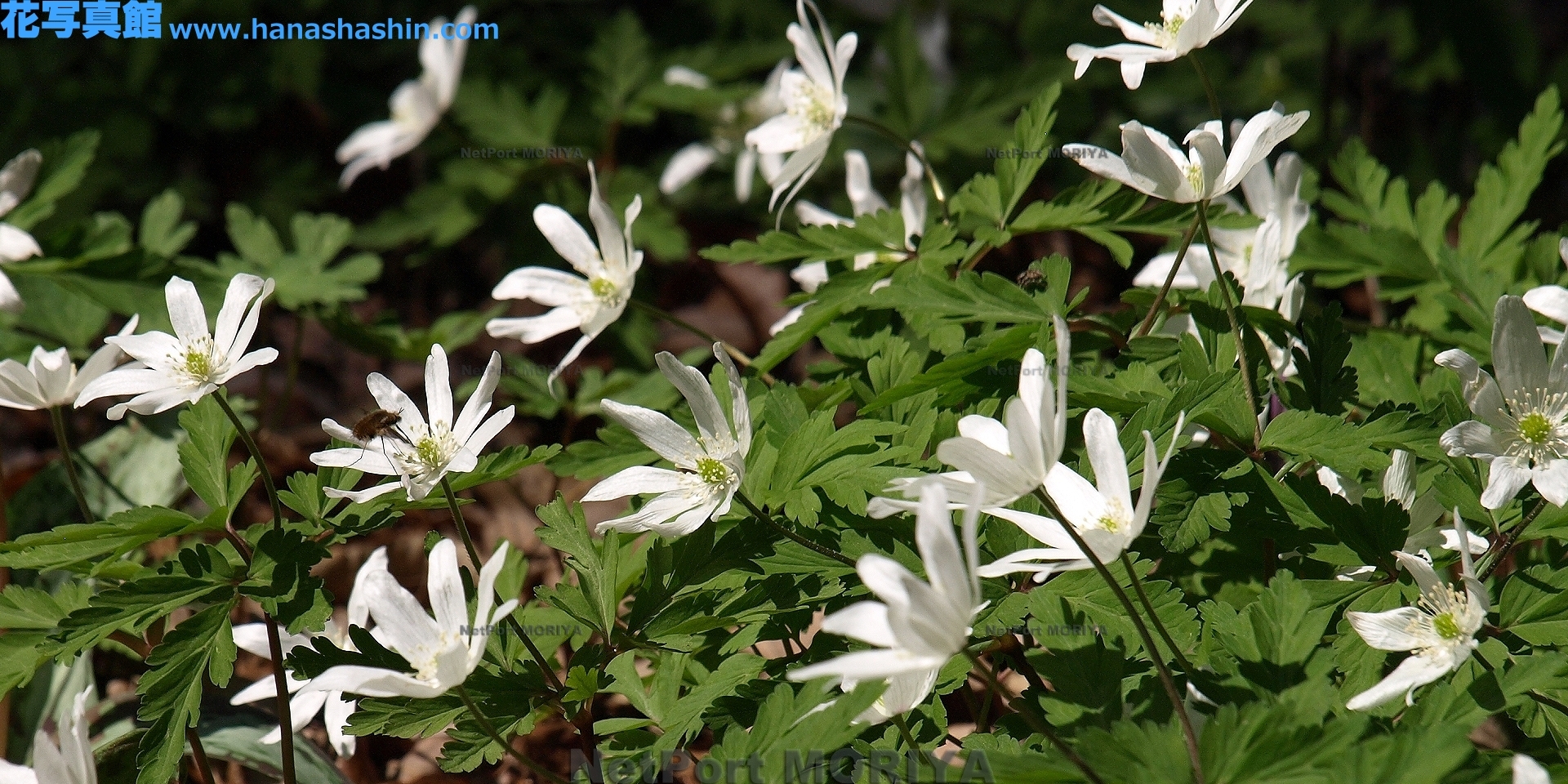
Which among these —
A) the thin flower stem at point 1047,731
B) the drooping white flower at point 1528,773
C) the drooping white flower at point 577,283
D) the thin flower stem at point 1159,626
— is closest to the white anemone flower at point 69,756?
the drooping white flower at point 577,283

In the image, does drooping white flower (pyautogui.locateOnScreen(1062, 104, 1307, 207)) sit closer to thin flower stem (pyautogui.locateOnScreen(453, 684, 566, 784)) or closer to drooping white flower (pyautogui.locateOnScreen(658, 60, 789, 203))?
thin flower stem (pyautogui.locateOnScreen(453, 684, 566, 784))

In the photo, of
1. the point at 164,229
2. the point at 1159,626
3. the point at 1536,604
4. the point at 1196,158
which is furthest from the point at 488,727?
the point at 164,229

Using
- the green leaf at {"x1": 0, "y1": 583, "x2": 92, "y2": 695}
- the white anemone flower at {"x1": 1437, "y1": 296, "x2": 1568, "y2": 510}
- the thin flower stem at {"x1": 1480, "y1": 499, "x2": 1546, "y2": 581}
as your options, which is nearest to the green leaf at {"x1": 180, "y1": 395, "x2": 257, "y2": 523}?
the green leaf at {"x1": 0, "y1": 583, "x2": 92, "y2": 695}

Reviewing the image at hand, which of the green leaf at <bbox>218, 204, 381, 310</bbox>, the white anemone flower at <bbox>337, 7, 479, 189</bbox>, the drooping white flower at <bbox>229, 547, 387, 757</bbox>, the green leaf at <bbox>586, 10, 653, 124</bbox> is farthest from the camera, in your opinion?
the green leaf at <bbox>586, 10, 653, 124</bbox>

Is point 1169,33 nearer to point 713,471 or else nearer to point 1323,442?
point 1323,442

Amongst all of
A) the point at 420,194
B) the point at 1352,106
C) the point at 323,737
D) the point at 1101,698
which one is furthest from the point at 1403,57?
the point at 323,737

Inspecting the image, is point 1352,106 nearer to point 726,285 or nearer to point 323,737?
point 726,285
